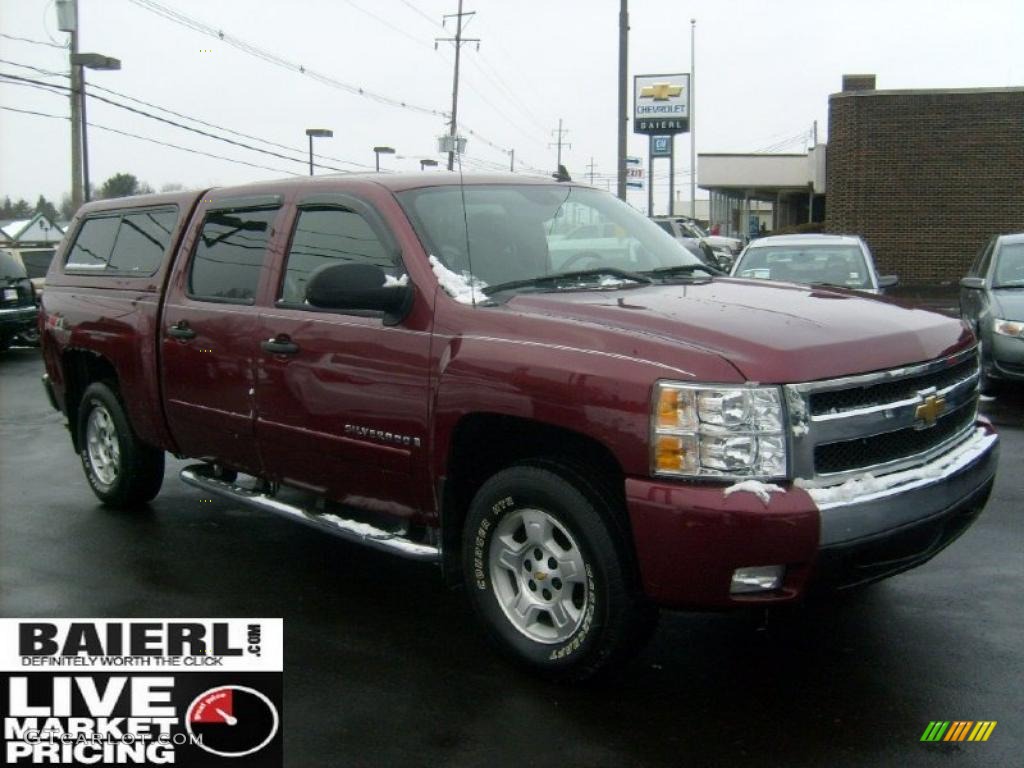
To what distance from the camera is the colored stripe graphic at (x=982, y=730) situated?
360 cm

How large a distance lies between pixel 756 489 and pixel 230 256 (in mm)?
3203

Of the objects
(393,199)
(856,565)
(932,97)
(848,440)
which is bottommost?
(856,565)

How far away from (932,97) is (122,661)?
27.0 m

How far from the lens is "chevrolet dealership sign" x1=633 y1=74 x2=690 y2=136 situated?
3909cm

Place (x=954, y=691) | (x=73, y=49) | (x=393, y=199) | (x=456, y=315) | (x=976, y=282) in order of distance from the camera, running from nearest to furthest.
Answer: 1. (x=954, y=691)
2. (x=456, y=315)
3. (x=393, y=199)
4. (x=976, y=282)
5. (x=73, y=49)

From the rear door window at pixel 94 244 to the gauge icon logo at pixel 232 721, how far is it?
12.8ft

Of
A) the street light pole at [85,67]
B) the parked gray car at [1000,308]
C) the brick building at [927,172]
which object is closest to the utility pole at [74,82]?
the street light pole at [85,67]

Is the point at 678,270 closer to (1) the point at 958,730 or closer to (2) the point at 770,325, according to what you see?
(2) the point at 770,325

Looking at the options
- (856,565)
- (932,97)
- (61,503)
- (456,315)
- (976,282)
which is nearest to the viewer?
(856,565)

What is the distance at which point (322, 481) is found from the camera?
495 centimetres

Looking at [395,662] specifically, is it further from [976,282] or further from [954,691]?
[976,282]

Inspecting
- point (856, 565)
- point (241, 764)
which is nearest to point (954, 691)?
point (856, 565)

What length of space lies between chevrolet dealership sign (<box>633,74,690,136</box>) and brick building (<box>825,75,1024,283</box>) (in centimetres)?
1206

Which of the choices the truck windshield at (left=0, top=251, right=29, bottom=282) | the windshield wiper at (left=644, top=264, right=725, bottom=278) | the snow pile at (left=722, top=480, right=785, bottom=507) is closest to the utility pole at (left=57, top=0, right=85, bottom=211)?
the truck windshield at (left=0, top=251, right=29, bottom=282)
